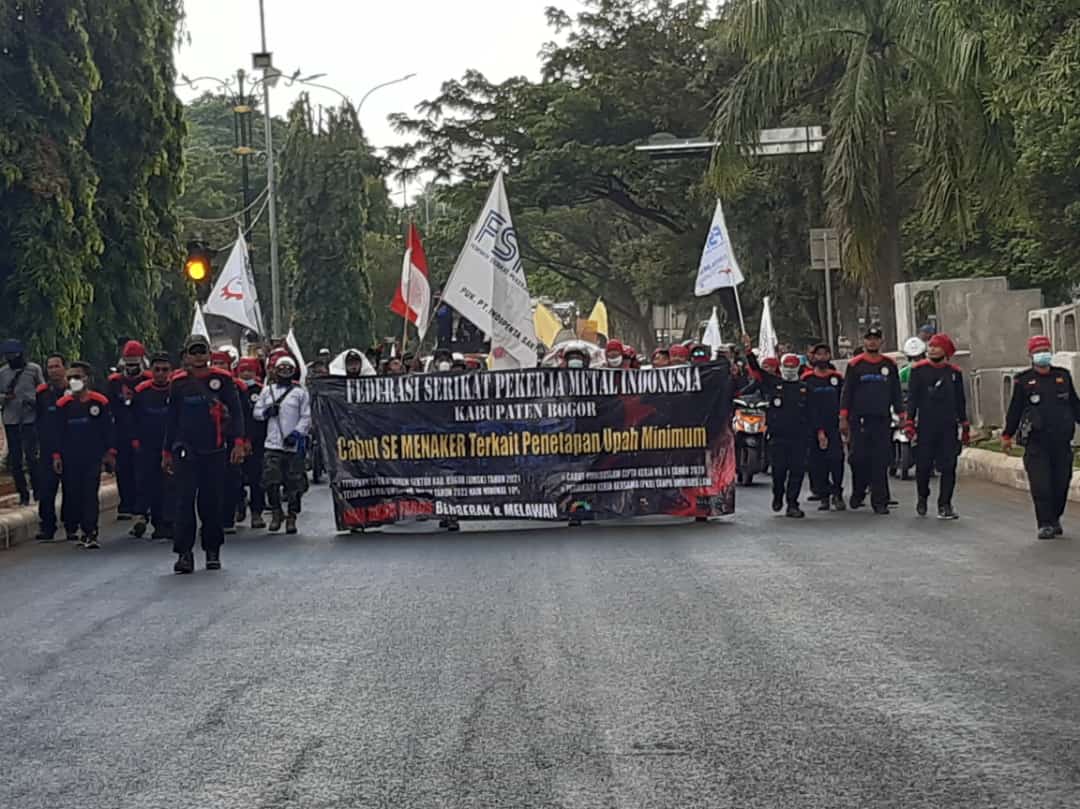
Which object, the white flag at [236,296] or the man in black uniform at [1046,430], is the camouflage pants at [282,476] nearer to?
the man in black uniform at [1046,430]

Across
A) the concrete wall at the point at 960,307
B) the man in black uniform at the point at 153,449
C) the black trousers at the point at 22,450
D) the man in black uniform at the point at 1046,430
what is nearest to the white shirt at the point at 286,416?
the man in black uniform at the point at 153,449

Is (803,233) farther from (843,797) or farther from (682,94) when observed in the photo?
(843,797)

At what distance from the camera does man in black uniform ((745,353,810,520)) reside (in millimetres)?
16998

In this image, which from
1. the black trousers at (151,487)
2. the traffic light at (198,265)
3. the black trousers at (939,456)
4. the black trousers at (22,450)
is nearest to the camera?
the black trousers at (939,456)

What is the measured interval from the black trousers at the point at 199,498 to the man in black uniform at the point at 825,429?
6429 millimetres

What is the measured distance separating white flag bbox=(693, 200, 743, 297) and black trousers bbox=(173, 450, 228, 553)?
512 inches

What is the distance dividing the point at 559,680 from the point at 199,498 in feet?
20.4

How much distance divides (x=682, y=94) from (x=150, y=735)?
37.5 metres

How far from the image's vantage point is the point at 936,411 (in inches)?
644

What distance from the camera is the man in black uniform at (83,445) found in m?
16.2

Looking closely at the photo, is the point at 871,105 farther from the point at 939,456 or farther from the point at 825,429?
the point at 939,456

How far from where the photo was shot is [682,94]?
43.4m

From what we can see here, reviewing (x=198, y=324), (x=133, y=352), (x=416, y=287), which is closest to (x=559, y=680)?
(x=133, y=352)

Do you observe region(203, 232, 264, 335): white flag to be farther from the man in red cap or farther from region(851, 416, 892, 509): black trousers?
region(851, 416, 892, 509): black trousers
